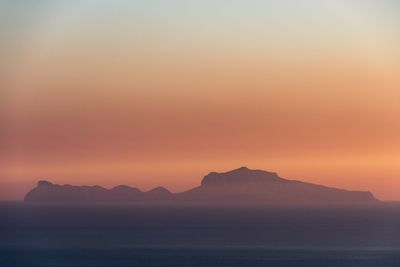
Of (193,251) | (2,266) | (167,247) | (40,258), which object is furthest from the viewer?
(167,247)

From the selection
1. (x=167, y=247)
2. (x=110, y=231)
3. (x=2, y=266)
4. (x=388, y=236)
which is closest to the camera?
(x=2, y=266)

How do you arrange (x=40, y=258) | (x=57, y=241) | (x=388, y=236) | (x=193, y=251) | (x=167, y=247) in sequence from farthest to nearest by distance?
(x=388, y=236), (x=57, y=241), (x=167, y=247), (x=193, y=251), (x=40, y=258)

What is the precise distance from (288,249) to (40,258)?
77.7 ft

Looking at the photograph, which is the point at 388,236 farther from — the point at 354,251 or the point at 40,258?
the point at 40,258

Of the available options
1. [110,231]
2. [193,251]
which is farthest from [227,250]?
[110,231]

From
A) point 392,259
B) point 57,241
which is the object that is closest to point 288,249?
point 392,259

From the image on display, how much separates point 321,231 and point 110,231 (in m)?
23.2

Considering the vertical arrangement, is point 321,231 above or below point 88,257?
above

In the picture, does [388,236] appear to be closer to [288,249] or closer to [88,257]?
[288,249]

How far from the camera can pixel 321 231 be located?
14025cm

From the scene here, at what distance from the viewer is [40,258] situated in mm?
81812

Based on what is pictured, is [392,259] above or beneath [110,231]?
beneath

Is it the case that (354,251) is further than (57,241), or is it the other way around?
(57,241)

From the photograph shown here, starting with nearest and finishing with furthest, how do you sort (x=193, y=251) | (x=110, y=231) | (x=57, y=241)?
(x=193, y=251), (x=57, y=241), (x=110, y=231)
